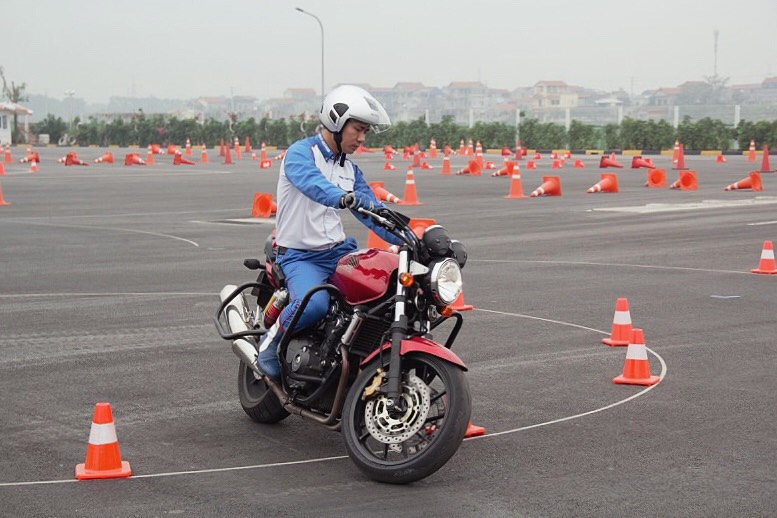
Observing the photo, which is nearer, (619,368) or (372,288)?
(372,288)

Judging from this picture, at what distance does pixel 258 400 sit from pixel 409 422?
155 cm

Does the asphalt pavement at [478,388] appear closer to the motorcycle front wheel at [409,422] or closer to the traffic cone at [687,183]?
the motorcycle front wheel at [409,422]

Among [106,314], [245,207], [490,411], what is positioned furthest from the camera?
[245,207]

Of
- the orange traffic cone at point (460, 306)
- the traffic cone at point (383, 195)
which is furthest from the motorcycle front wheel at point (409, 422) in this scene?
the traffic cone at point (383, 195)

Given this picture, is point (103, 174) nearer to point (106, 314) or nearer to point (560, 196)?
point (560, 196)

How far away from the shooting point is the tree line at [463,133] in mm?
62312

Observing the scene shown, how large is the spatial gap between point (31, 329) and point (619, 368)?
4.95m

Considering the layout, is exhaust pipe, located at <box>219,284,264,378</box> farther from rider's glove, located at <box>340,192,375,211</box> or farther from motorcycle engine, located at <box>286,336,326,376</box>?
rider's glove, located at <box>340,192,375,211</box>

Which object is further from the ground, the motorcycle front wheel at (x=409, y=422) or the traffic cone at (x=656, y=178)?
the motorcycle front wheel at (x=409, y=422)

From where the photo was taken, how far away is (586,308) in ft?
39.1

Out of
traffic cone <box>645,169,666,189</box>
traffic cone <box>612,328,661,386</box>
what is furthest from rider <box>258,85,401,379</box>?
traffic cone <box>645,169,666,189</box>

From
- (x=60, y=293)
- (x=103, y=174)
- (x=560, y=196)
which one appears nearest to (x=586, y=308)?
(x=60, y=293)

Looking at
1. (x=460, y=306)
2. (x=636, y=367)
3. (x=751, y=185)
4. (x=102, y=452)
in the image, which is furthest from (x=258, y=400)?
(x=751, y=185)

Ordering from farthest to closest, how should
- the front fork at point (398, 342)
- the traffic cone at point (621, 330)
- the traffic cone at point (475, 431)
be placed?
1. the traffic cone at point (621, 330)
2. the traffic cone at point (475, 431)
3. the front fork at point (398, 342)
